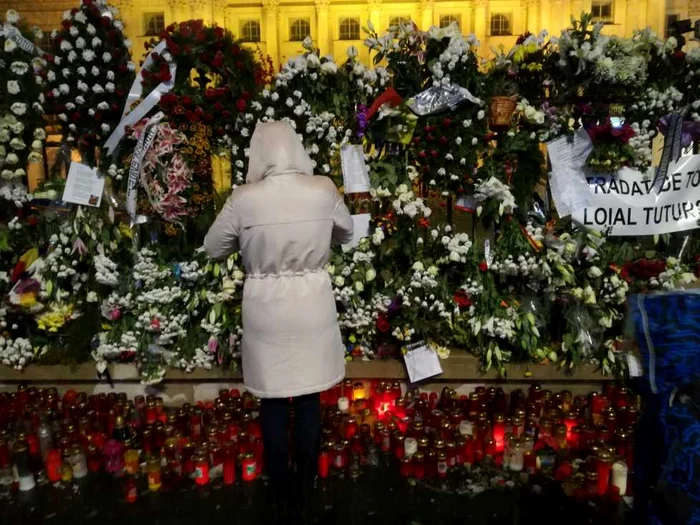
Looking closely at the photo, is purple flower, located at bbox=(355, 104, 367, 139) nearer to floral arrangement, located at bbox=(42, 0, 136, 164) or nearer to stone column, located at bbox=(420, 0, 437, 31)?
floral arrangement, located at bbox=(42, 0, 136, 164)

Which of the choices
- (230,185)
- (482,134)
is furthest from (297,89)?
(482,134)

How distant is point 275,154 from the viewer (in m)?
2.46

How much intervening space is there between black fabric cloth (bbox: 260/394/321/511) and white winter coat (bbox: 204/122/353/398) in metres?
0.12

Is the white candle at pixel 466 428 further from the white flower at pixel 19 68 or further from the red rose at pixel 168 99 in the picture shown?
the white flower at pixel 19 68

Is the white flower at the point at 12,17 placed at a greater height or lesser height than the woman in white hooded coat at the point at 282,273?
greater

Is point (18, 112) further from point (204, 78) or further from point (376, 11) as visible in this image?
point (376, 11)

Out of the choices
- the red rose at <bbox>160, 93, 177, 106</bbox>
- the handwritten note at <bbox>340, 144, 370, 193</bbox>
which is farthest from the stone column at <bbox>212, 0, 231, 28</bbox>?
the handwritten note at <bbox>340, 144, 370, 193</bbox>

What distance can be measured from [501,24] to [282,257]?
3186cm

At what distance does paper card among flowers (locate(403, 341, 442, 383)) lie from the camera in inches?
149

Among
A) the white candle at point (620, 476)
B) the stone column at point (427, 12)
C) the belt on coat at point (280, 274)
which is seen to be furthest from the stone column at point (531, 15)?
the belt on coat at point (280, 274)

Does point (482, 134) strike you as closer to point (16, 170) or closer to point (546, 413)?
point (546, 413)

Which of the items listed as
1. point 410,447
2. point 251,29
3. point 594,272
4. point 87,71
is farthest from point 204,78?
point 251,29

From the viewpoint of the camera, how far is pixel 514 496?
9.62 ft

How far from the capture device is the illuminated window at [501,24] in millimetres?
30234
